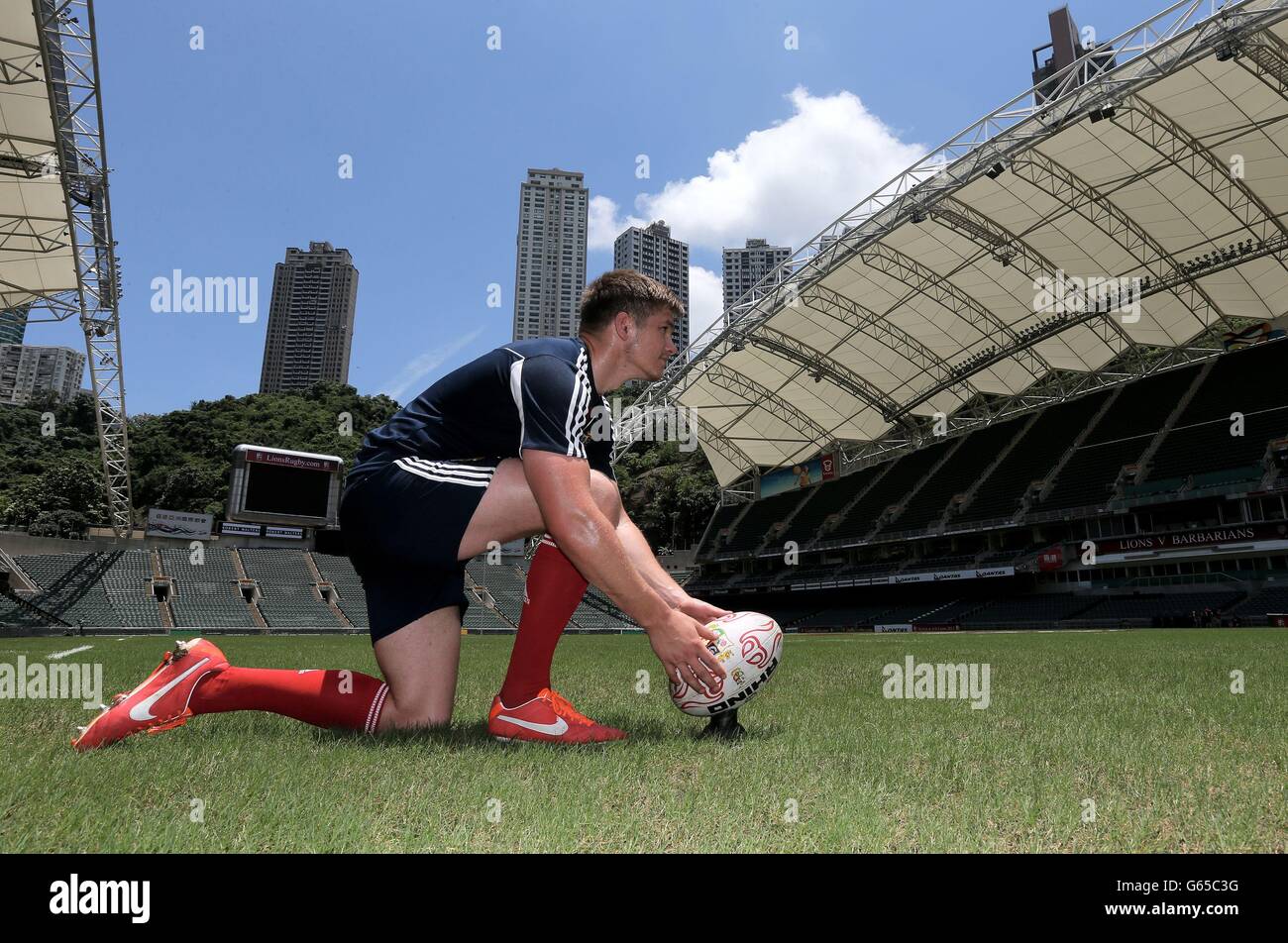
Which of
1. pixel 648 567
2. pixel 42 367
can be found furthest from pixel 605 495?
pixel 42 367

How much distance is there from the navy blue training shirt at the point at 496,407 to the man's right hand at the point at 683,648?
675mm

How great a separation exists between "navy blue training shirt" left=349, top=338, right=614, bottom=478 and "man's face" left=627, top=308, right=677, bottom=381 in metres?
0.25

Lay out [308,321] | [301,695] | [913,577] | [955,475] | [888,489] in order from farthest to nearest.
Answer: [308,321] < [888,489] < [955,475] < [913,577] < [301,695]

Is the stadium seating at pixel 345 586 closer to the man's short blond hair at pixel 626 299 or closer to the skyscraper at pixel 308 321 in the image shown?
the man's short blond hair at pixel 626 299

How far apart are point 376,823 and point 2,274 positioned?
97.2 feet

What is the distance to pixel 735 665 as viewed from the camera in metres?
3.13

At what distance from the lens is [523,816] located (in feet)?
6.10

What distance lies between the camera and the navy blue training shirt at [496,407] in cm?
270

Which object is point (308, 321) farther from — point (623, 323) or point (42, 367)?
point (623, 323)

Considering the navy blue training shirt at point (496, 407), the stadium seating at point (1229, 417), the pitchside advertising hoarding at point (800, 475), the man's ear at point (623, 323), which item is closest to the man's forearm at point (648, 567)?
the navy blue training shirt at point (496, 407)

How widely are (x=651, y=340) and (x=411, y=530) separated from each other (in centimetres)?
128

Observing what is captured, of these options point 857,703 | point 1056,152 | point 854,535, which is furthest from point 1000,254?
point 857,703

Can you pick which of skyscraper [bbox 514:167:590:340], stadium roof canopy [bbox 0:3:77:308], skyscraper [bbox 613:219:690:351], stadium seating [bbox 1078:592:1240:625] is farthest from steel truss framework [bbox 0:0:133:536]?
skyscraper [bbox 613:219:690:351]

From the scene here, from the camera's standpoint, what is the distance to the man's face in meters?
3.18
